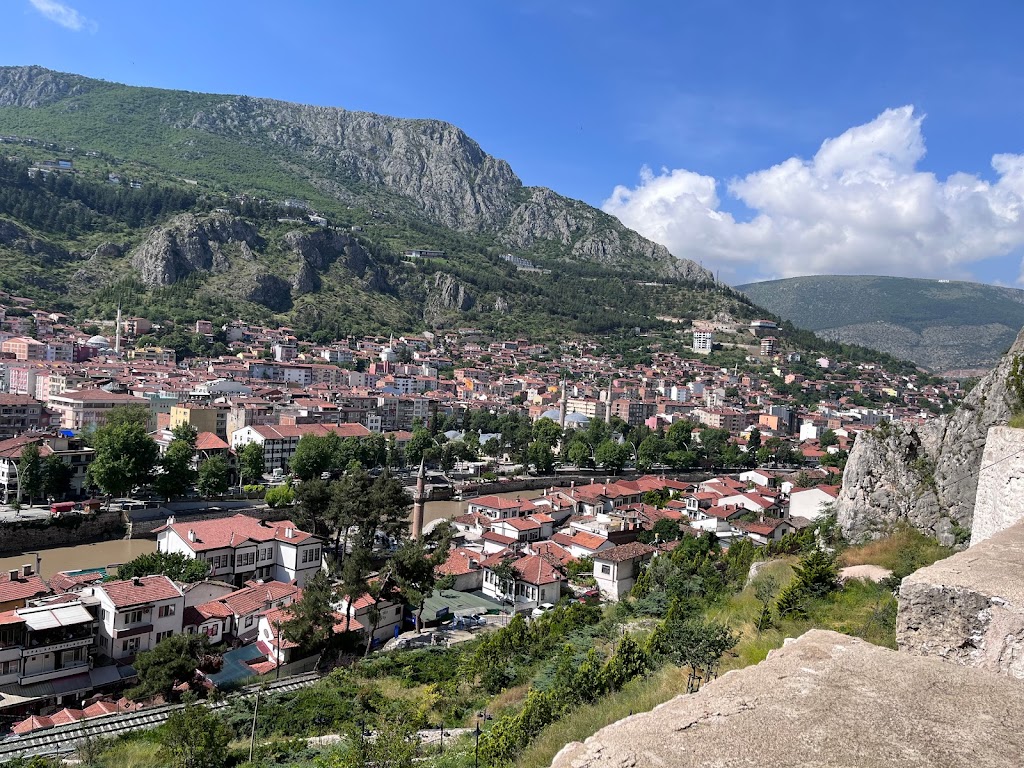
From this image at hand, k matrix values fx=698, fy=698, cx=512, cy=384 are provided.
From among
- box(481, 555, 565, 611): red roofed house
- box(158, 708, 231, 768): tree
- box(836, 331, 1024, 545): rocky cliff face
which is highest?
box(836, 331, 1024, 545): rocky cliff face

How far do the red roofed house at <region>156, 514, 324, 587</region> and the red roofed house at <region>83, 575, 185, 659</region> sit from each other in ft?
13.6

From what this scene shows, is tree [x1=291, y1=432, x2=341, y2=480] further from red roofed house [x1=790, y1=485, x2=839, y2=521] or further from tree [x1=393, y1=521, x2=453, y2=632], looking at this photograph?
red roofed house [x1=790, y1=485, x2=839, y2=521]

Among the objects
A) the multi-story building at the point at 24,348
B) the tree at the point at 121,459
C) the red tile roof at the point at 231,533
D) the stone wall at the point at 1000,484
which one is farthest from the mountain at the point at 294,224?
the stone wall at the point at 1000,484

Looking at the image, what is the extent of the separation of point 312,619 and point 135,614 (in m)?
3.64

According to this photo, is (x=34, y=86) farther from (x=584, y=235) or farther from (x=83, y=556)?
(x=83, y=556)

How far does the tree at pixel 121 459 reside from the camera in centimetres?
2464

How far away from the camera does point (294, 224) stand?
97375 millimetres

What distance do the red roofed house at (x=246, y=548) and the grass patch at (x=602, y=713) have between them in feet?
46.2

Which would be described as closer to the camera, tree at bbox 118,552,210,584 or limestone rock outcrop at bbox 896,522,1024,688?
limestone rock outcrop at bbox 896,522,1024,688

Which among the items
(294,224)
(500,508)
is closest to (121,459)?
(500,508)

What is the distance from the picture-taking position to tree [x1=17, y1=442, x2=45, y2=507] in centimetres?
2439

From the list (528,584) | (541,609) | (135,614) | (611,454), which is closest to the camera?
(135,614)

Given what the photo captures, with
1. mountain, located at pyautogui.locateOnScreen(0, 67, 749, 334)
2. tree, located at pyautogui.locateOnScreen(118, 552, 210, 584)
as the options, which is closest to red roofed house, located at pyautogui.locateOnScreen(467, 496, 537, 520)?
tree, located at pyautogui.locateOnScreen(118, 552, 210, 584)

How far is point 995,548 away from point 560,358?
79845 mm
